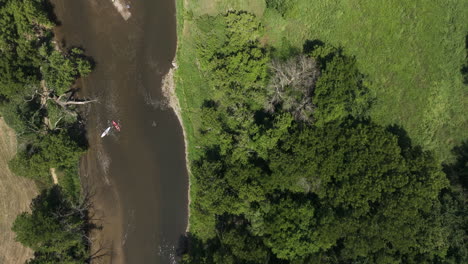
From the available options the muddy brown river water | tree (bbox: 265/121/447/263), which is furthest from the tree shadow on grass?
the muddy brown river water

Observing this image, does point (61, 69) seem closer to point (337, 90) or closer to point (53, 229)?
point (53, 229)

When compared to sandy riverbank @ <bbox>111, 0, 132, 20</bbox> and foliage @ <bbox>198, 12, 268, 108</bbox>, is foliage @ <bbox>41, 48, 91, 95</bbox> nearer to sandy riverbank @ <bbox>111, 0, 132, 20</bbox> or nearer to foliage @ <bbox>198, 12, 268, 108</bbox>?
sandy riverbank @ <bbox>111, 0, 132, 20</bbox>

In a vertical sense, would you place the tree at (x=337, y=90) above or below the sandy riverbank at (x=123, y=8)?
below

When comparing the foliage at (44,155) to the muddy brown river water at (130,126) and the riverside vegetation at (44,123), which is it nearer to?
the riverside vegetation at (44,123)

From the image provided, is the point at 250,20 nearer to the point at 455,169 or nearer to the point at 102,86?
the point at 102,86

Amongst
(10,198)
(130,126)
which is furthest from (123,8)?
(10,198)

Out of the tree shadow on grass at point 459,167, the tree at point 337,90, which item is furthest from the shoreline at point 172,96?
the tree shadow on grass at point 459,167

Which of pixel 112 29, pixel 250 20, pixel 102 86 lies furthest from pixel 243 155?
pixel 112 29
